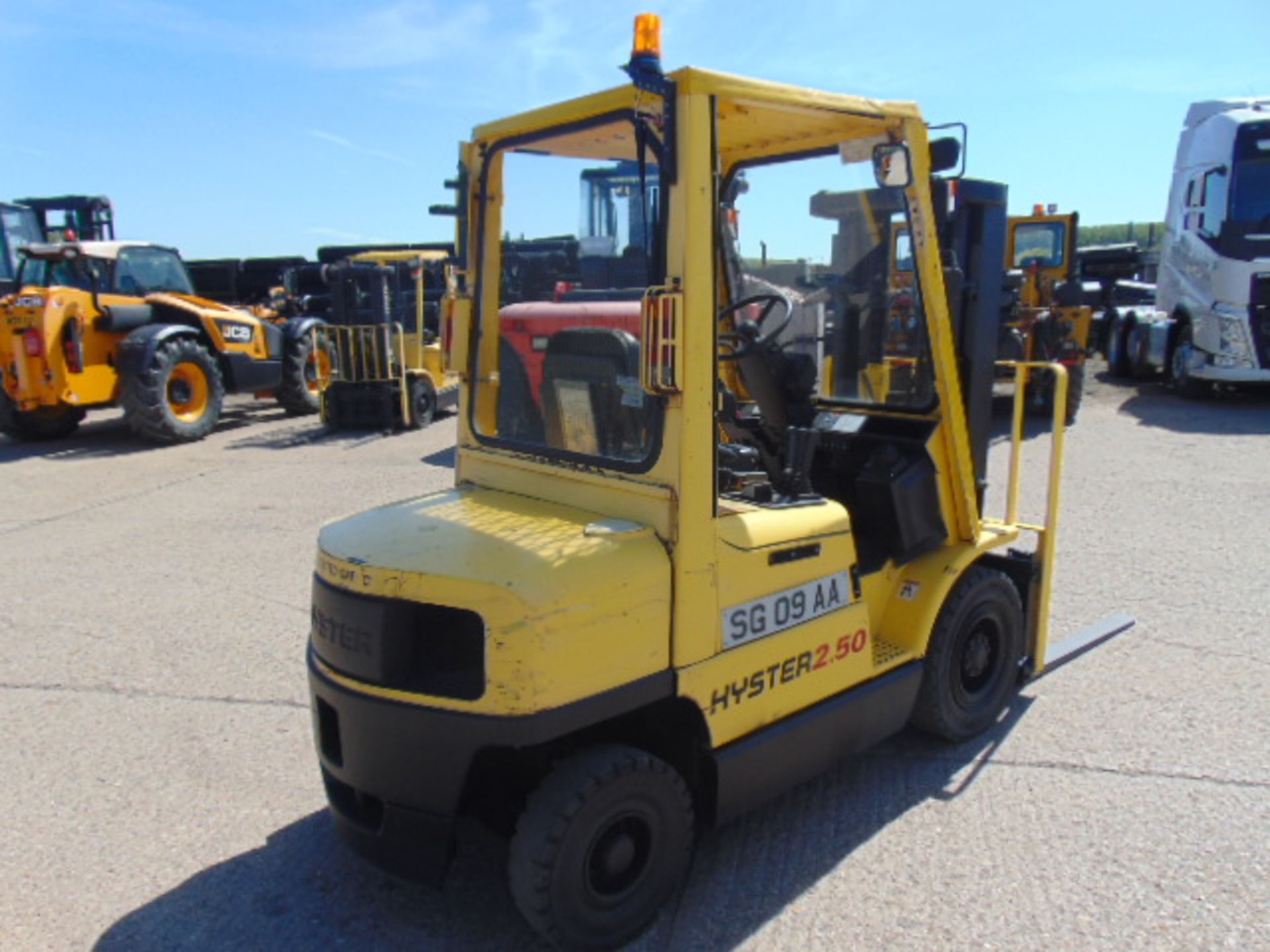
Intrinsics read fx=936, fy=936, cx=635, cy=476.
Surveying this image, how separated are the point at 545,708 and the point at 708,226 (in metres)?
1.36

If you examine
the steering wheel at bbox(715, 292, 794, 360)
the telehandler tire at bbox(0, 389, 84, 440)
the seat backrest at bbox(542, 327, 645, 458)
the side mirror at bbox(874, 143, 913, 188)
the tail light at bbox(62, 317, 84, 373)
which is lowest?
the telehandler tire at bbox(0, 389, 84, 440)

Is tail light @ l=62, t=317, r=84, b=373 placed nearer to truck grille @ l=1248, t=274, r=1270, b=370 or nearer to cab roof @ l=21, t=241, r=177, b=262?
cab roof @ l=21, t=241, r=177, b=262

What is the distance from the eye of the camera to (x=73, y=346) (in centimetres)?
1111

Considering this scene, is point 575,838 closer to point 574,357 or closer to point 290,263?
point 574,357

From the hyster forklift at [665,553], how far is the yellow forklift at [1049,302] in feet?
20.0

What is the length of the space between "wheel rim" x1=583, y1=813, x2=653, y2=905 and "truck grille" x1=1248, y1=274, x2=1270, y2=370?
40.5 feet

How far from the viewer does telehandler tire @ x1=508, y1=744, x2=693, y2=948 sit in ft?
8.13

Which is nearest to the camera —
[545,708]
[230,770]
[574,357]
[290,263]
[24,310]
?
[545,708]

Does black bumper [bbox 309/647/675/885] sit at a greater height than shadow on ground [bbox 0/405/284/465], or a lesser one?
greater

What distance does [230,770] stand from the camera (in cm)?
376

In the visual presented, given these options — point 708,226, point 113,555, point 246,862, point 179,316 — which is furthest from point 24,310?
point 708,226

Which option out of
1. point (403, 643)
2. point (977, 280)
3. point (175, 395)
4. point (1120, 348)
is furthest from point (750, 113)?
point (1120, 348)

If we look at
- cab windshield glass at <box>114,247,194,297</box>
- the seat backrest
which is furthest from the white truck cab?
cab windshield glass at <box>114,247,194,297</box>

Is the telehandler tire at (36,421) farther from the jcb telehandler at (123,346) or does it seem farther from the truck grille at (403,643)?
the truck grille at (403,643)
